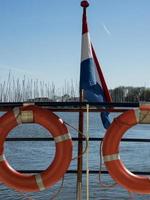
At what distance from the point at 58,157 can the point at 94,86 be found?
1.14m

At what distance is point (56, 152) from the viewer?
12.9ft

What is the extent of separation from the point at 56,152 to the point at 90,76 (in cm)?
118

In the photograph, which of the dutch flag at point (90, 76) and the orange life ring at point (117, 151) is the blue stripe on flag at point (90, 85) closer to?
the dutch flag at point (90, 76)

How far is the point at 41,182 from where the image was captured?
12.9 feet

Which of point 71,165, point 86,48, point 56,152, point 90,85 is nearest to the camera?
point 56,152

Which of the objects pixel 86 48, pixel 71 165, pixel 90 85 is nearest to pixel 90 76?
pixel 90 85

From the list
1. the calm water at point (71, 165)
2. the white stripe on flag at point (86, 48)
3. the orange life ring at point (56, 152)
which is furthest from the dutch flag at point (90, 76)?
the calm water at point (71, 165)

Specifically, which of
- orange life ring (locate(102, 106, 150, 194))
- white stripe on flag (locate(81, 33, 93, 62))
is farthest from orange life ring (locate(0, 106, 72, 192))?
white stripe on flag (locate(81, 33, 93, 62))

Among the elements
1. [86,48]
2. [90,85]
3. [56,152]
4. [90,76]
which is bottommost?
[56,152]

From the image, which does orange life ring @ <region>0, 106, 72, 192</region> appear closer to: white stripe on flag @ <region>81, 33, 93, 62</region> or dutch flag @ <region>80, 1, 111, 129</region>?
dutch flag @ <region>80, 1, 111, 129</region>

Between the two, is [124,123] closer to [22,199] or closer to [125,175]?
[125,175]

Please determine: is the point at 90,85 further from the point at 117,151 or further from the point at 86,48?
the point at 117,151

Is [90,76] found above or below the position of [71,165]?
above

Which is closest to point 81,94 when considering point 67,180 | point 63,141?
point 63,141
